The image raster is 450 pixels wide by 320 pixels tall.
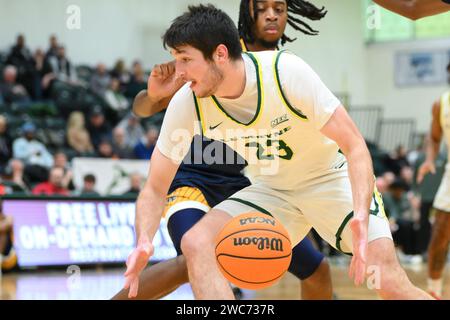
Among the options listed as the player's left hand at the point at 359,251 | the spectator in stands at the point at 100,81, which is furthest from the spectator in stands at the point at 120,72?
the player's left hand at the point at 359,251

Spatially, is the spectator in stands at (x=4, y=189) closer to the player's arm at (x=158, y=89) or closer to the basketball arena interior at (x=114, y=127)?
the basketball arena interior at (x=114, y=127)

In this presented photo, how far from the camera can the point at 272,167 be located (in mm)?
4438

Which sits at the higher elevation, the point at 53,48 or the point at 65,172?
the point at 53,48

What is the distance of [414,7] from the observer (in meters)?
4.70

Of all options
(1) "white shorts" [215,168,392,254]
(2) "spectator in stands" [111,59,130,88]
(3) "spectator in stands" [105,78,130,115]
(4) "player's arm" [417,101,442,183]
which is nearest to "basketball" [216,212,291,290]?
(1) "white shorts" [215,168,392,254]

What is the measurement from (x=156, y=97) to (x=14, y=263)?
20.1ft

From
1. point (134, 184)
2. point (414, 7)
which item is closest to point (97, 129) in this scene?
point (134, 184)

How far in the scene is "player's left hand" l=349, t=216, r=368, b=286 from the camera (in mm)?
3439

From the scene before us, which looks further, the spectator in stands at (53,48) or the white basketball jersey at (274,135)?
the spectator in stands at (53,48)

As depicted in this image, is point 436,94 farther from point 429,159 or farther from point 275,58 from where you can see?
point 275,58

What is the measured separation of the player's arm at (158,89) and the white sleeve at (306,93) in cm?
69

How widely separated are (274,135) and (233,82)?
353 millimetres

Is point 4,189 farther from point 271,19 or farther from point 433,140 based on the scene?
point 271,19

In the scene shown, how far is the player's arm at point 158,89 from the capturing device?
4445mm
